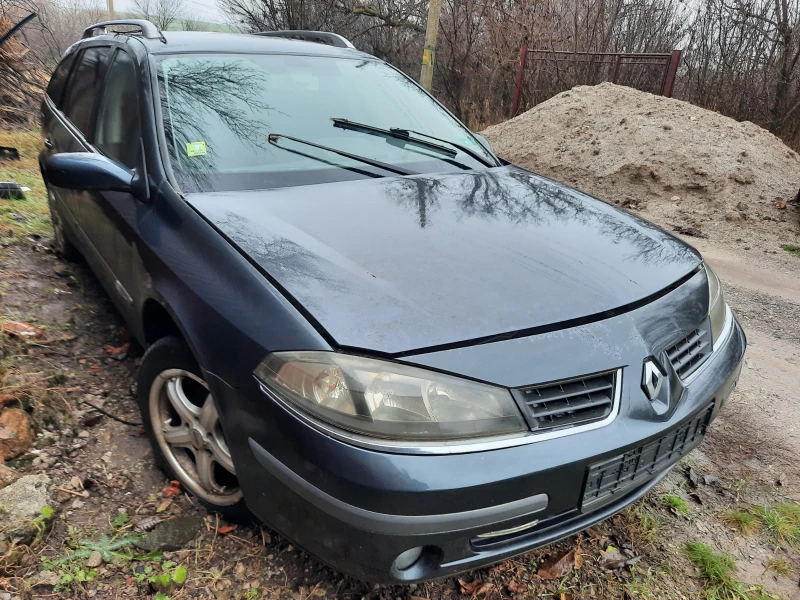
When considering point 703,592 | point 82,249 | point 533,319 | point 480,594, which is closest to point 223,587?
point 480,594

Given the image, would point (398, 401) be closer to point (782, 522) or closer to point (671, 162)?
point (782, 522)

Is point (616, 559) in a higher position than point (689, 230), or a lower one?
higher

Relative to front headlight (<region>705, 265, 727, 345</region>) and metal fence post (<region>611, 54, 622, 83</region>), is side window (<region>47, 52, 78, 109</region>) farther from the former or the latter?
metal fence post (<region>611, 54, 622, 83</region>)

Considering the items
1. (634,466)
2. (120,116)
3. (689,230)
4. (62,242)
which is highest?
(120,116)

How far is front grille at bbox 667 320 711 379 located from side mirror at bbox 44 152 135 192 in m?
2.04

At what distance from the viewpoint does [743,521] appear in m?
2.34

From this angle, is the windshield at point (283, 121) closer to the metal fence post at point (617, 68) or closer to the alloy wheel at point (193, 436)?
the alloy wheel at point (193, 436)

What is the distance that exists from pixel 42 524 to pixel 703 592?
2266 mm

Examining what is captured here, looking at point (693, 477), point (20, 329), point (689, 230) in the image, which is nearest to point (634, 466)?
point (693, 477)

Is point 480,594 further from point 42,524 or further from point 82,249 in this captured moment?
point 82,249

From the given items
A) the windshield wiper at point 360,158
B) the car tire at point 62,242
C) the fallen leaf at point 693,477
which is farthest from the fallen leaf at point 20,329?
the fallen leaf at point 693,477

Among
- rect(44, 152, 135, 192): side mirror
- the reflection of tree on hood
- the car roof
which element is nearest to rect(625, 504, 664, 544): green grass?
the reflection of tree on hood

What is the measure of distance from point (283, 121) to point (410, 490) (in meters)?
1.83

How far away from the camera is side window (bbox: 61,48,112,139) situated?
325 centimetres
